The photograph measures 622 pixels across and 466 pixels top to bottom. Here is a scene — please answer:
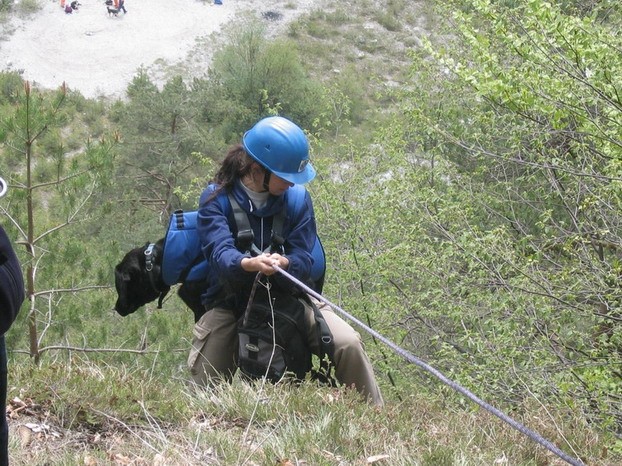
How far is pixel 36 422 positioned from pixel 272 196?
160 cm

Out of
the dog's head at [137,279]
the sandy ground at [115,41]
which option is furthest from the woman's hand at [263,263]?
the sandy ground at [115,41]

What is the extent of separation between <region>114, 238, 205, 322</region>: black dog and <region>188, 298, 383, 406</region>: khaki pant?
0.55 ft

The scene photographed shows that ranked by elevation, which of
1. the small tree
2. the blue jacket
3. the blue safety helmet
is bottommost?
the small tree

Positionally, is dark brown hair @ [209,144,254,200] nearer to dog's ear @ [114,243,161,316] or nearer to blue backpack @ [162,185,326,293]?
blue backpack @ [162,185,326,293]

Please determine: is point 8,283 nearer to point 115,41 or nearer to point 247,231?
point 247,231

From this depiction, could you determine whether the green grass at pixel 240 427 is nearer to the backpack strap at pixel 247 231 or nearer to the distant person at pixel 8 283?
the backpack strap at pixel 247 231

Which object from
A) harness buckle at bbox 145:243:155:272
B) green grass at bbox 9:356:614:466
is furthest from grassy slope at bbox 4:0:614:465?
harness buckle at bbox 145:243:155:272

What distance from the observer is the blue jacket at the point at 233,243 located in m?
4.02

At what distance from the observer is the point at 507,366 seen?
670cm

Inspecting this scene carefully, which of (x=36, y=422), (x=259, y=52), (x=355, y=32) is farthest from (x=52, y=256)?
(x=355, y=32)

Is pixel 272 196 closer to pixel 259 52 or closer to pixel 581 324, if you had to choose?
pixel 581 324

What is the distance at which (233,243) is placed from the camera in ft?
13.4

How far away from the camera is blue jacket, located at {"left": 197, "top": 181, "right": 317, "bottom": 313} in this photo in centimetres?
402

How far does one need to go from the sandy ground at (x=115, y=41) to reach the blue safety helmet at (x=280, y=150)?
1443 inches
